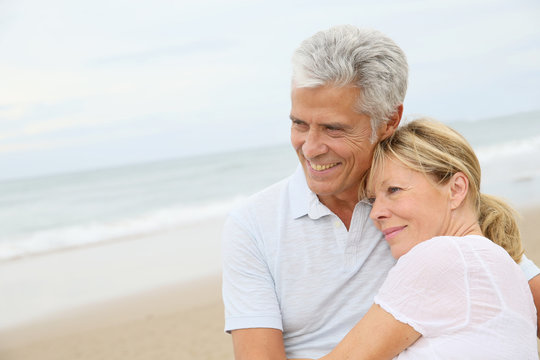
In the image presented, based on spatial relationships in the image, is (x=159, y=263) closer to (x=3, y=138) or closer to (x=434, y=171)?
(x=434, y=171)

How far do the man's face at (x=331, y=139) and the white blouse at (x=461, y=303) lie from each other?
0.52 meters

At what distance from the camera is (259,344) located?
2.16 metres

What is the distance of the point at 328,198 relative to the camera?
7.98 feet

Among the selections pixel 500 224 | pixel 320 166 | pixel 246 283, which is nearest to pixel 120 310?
pixel 246 283

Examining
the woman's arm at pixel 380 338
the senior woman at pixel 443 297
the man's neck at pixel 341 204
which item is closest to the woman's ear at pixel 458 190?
the senior woman at pixel 443 297

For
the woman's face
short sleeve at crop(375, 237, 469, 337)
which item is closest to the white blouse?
short sleeve at crop(375, 237, 469, 337)

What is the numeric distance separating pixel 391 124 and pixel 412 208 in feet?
1.26

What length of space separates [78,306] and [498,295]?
6.97 m

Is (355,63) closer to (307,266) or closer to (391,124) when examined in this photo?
(391,124)

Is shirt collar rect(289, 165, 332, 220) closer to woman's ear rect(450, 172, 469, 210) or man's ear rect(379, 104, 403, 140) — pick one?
man's ear rect(379, 104, 403, 140)

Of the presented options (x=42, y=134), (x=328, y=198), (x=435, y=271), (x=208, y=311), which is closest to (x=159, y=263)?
(x=208, y=311)

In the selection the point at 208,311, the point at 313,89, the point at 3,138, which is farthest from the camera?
the point at 3,138

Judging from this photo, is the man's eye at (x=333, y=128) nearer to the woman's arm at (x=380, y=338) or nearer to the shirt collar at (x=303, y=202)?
the shirt collar at (x=303, y=202)

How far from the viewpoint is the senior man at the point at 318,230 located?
→ 2175 mm
